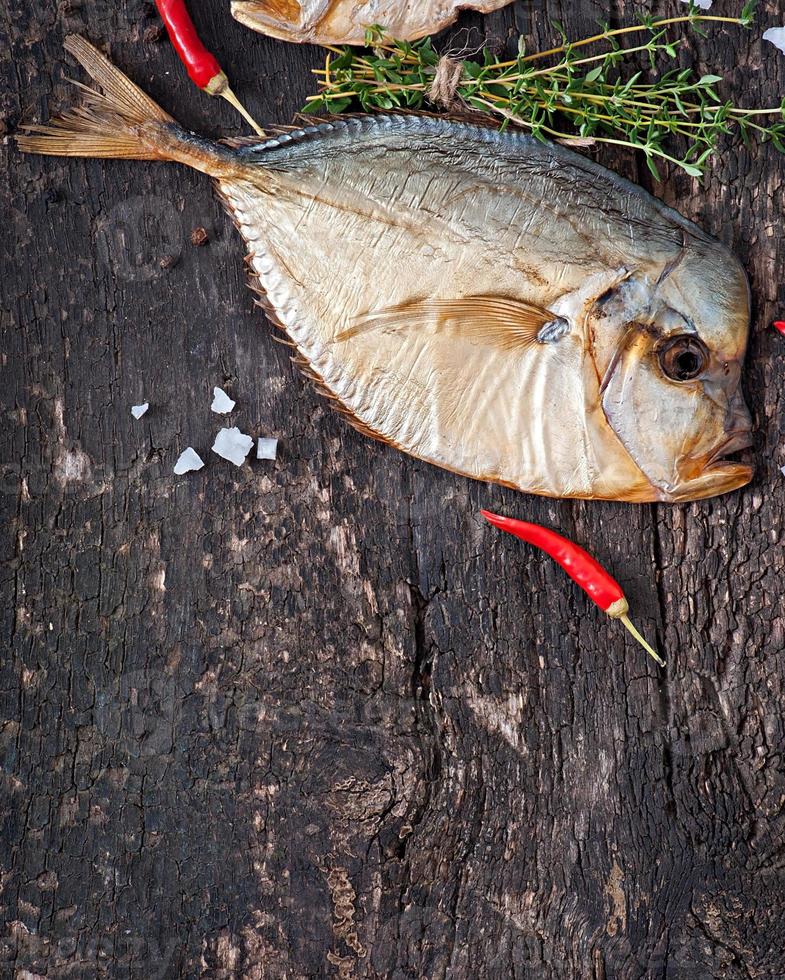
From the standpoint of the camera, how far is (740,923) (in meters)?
1.73

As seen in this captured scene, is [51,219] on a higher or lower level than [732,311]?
higher

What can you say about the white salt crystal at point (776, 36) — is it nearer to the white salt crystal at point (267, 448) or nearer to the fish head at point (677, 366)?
the fish head at point (677, 366)

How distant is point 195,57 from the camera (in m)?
1.75

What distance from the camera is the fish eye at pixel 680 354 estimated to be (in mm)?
1631

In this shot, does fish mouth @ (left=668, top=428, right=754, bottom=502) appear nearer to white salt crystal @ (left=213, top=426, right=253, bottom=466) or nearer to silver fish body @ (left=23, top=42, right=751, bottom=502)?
silver fish body @ (left=23, top=42, right=751, bottom=502)

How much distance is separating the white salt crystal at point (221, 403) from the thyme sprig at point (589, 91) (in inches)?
24.6

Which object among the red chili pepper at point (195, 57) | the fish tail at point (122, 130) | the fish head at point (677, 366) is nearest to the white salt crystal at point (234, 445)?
the fish tail at point (122, 130)

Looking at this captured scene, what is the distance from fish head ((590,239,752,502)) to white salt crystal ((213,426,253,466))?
746 millimetres

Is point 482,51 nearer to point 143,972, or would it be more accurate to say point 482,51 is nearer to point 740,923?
point 740,923

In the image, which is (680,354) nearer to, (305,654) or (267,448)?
(267,448)

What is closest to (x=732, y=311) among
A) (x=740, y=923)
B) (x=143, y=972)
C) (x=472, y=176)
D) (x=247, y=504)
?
(x=472, y=176)

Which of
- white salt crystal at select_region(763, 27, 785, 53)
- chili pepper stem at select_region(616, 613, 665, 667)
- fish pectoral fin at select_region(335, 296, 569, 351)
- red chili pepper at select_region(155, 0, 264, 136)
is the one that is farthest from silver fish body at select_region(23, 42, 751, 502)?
white salt crystal at select_region(763, 27, 785, 53)

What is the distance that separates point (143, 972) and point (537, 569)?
1190 mm

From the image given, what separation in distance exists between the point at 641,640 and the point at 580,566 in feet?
0.65
